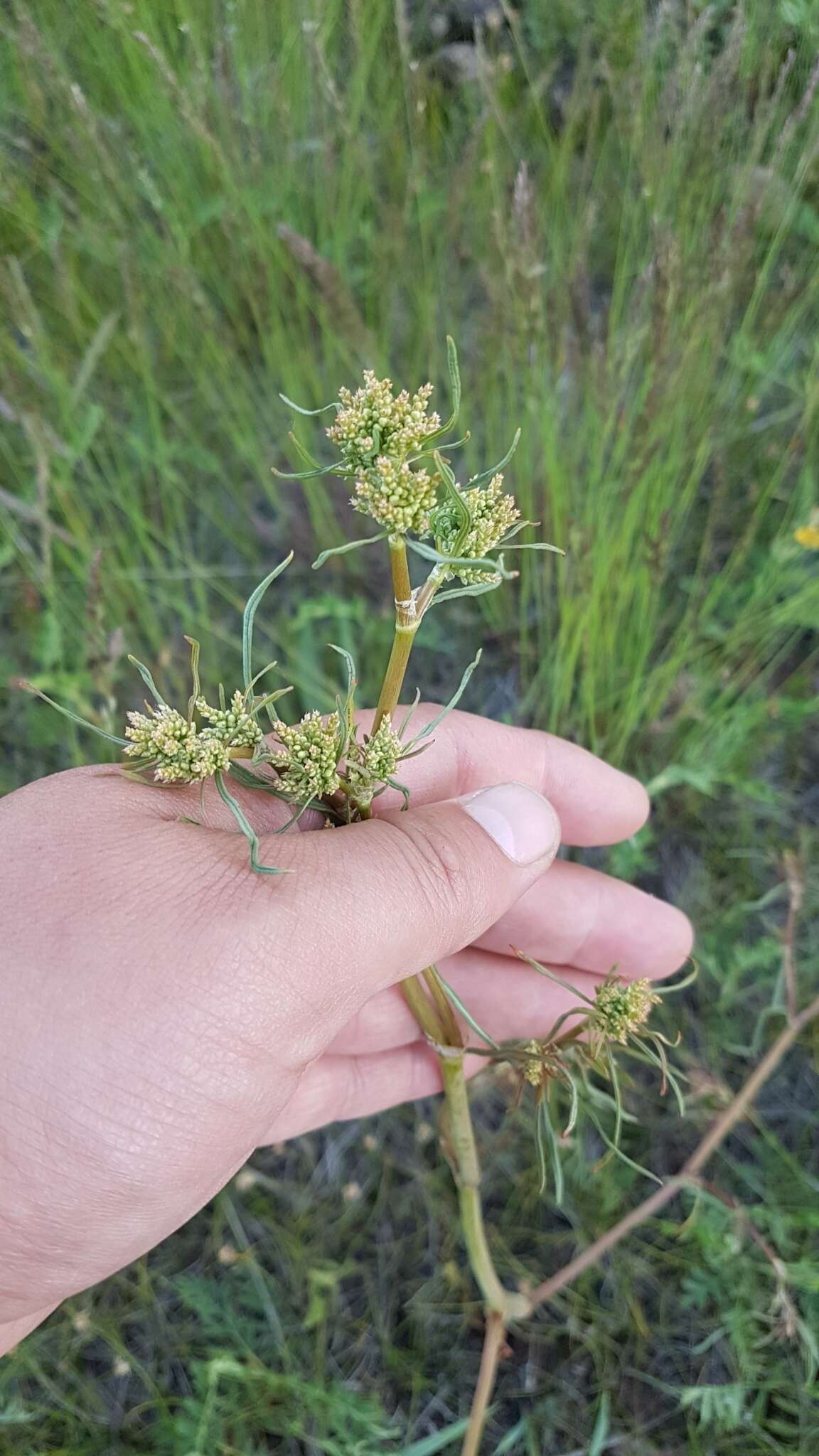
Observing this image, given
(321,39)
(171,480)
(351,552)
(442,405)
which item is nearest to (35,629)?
(171,480)

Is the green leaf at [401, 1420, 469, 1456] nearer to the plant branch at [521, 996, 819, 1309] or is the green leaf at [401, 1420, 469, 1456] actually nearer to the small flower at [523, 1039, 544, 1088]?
the plant branch at [521, 996, 819, 1309]

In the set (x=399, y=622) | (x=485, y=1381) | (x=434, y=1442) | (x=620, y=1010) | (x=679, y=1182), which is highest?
(x=399, y=622)

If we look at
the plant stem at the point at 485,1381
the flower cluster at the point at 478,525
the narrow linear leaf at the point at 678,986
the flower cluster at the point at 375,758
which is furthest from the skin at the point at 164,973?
the plant stem at the point at 485,1381

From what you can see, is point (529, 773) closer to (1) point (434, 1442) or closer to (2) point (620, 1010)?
(2) point (620, 1010)

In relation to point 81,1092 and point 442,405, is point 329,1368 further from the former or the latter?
point 442,405

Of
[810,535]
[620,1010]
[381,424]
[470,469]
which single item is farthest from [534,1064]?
[470,469]
